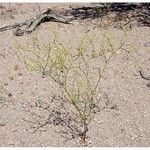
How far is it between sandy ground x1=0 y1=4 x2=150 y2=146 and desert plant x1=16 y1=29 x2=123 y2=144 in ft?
0.46

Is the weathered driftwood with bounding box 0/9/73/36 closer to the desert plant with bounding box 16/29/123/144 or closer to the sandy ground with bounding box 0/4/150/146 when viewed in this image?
→ the sandy ground with bounding box 0/4/150/146

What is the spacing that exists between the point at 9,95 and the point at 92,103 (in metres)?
1.46

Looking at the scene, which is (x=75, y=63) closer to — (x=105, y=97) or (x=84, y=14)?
(x=105, y=97)

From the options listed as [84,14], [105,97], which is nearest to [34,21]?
[84,14]

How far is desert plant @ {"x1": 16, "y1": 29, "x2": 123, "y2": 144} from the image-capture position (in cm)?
679

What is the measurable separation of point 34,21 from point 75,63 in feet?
5.81

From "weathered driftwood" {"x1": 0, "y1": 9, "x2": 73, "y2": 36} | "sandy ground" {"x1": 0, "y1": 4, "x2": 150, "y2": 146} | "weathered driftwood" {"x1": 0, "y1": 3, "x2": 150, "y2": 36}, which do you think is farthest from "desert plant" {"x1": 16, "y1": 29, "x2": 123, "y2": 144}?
"weathered driftwood" {"x1": 0, "y1": 3, "x2": 150, "y2": 36}

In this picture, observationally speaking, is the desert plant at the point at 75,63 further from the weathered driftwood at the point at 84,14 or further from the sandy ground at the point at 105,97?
the weathered driftwood at the point at 84,14

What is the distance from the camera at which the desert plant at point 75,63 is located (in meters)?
6.79

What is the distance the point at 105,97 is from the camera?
689 cm

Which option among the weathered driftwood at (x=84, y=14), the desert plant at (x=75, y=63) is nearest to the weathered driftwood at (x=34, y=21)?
the weathered driftwood at (x=84, y=14)

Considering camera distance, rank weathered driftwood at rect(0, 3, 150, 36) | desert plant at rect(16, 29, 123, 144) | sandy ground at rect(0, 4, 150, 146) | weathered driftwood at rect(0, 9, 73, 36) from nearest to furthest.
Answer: sandy ground at rect(0, 4, 150, 146)
desert plant at rect(16, 29, 123, 144)
weathered driftwood at rect(0, 9, 73, 36)
weathered driftwood at rect(0, 3, 150, 36)

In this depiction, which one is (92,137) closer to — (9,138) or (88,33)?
(9,138)

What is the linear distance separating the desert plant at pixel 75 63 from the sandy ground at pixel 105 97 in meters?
0.14
